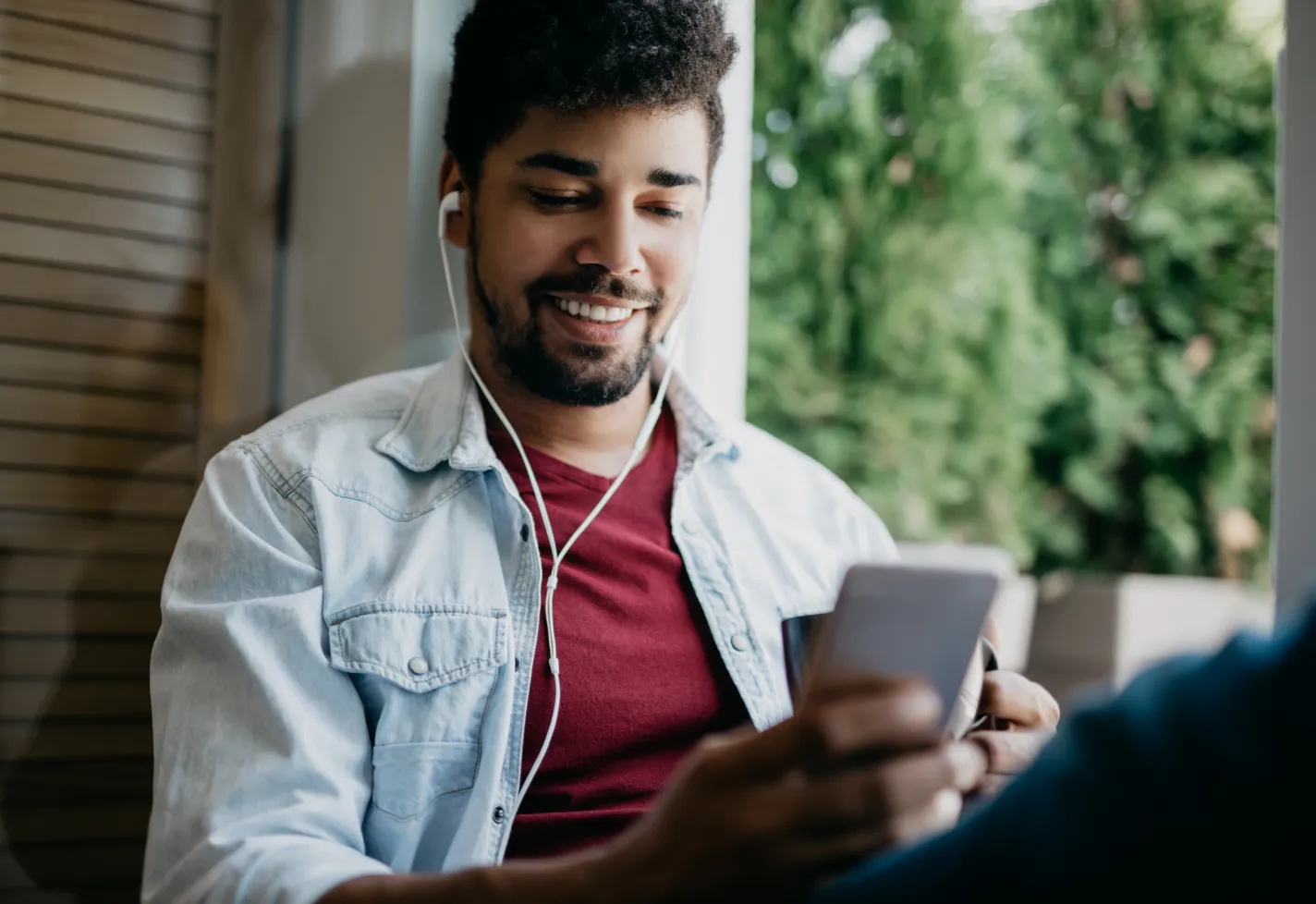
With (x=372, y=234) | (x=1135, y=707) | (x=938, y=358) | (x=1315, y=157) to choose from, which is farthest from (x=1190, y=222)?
(x=1135, y=707)

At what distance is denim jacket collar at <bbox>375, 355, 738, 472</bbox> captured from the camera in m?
1.06

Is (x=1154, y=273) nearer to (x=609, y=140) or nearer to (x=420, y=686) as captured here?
(x=609, y=140)

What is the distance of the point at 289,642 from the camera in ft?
2.91

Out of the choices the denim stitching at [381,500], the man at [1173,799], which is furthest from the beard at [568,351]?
the man at [1173,799]

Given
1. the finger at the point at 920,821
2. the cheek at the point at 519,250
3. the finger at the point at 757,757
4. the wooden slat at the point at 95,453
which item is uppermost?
the cheek at the point at 519,250

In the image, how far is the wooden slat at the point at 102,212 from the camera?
39.3 inches

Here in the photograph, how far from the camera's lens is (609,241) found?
1.08 meters

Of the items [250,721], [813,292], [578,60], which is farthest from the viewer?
[813,292]

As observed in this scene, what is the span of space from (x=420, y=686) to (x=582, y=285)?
0.40 metres

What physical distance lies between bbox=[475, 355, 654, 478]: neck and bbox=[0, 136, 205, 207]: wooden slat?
323 mm

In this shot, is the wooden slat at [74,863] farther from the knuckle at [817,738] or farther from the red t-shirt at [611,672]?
the knuckle at [817,738]

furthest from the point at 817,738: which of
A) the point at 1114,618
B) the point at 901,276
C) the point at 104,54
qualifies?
the point at 901,276

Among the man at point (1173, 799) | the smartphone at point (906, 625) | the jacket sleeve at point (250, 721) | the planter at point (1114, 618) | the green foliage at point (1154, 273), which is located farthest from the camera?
the green foliage at point (1154, 273)

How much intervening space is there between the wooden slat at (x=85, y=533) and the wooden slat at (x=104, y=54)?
1.23ft
